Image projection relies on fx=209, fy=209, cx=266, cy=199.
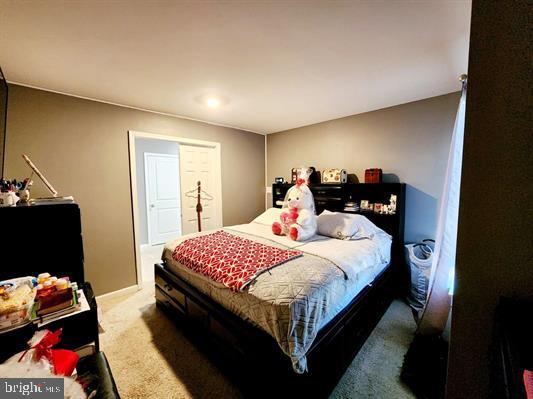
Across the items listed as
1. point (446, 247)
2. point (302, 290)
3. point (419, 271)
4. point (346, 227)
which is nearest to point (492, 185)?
point (302, 290)

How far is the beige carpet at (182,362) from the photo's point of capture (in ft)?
4.65

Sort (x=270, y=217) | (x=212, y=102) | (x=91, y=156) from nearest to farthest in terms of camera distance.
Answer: (x=91, y=156) < (x=212, y=102) < (x=270, y=217)

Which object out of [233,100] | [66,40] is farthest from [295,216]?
[66,40]

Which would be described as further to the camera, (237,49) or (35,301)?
(237,49)

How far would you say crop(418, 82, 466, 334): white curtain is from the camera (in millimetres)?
1612

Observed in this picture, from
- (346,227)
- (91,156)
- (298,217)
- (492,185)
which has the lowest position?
(346,227)

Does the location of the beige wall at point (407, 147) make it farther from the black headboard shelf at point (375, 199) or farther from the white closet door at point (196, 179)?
the white closet door at point (196, 179)

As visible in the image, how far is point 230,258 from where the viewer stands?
169 cm

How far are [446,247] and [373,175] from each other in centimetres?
136

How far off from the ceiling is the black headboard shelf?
1.12 m

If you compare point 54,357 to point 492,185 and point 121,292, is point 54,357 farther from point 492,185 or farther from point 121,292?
point 121,292

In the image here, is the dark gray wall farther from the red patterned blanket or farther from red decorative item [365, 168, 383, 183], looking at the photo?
red decorative item [365, 168, 383, 183]

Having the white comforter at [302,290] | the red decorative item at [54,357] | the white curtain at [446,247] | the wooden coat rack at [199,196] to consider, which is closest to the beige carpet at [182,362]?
the white curtain at [446,247]

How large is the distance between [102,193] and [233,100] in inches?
77.6
